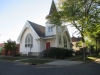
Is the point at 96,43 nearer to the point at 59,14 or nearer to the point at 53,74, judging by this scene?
the point at 59,14

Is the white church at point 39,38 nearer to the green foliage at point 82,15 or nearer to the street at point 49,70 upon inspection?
the green foliage at point 82,15

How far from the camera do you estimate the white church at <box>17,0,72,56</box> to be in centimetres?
2811

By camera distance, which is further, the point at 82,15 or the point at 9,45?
the point at 9,45

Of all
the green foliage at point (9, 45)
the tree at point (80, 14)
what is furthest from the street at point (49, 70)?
the green foliage at point (9, 45)

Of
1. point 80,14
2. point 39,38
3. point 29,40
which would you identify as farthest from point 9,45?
point 80,14

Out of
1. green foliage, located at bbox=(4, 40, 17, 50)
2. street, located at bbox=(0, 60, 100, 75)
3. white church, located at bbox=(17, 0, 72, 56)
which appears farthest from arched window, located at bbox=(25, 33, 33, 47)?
street, located at bbox=(0, 60, 100, 75)

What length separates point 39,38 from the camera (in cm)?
2759

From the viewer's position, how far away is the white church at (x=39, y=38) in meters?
28.1

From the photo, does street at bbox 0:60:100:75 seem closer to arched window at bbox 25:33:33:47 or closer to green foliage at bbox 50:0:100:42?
green foliage at bbox 50:0:100:42

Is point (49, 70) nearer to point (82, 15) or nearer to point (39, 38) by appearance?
point (82, 15)

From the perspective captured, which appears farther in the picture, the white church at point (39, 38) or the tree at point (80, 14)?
the white church at point (39, 38)

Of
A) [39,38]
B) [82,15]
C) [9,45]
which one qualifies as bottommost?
[9,45]

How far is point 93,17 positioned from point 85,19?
8.31 ft

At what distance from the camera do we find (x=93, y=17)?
2223cm
